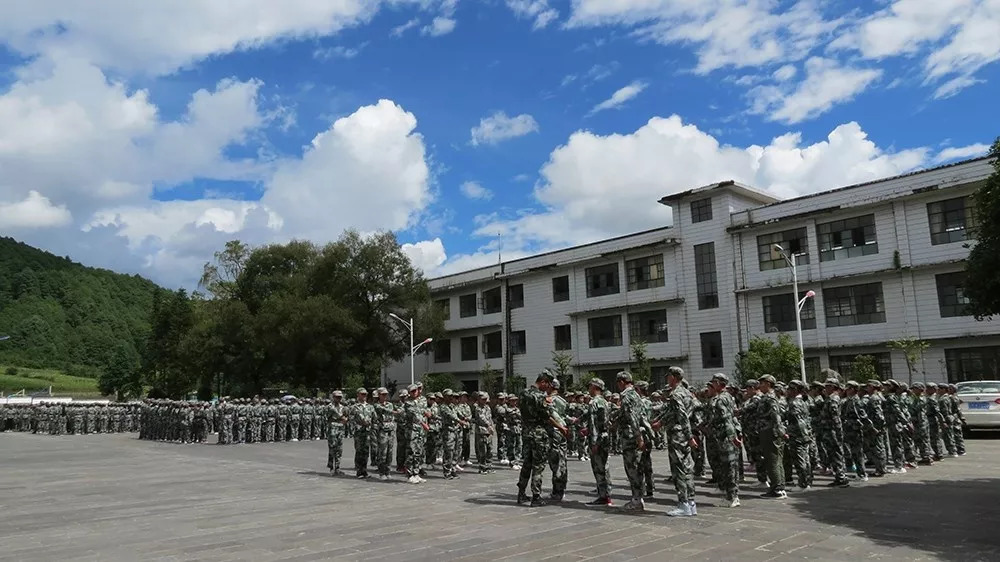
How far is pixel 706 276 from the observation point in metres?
36.6

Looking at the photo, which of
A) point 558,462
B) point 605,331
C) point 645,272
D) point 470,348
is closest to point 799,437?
point 558,462

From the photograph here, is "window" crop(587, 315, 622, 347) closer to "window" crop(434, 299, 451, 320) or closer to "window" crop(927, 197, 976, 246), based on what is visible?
"window" crop(434, 299, 451, 320)

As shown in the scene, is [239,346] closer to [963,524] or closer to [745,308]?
[745,308]

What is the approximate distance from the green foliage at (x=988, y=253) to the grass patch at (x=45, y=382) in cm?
8283

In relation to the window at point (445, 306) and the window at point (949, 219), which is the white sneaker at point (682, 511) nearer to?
the window at point (949, 219)

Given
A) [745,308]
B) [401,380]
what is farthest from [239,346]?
[745,308]

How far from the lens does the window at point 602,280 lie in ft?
135

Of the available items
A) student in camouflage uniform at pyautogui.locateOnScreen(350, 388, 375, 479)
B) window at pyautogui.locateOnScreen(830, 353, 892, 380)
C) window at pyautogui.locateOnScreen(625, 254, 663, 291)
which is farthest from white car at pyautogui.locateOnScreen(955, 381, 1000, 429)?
A: window at pyautogui.locateOnScreen(625, 254, 663, 291)

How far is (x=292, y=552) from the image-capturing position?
746 centimetres

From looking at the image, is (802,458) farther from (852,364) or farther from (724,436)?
(852,364)

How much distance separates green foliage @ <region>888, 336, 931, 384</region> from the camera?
92.3 ft

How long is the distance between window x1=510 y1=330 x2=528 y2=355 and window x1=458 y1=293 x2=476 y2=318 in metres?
4.27

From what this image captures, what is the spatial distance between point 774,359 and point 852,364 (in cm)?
380

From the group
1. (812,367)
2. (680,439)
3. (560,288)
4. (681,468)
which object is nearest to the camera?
(681,468)
